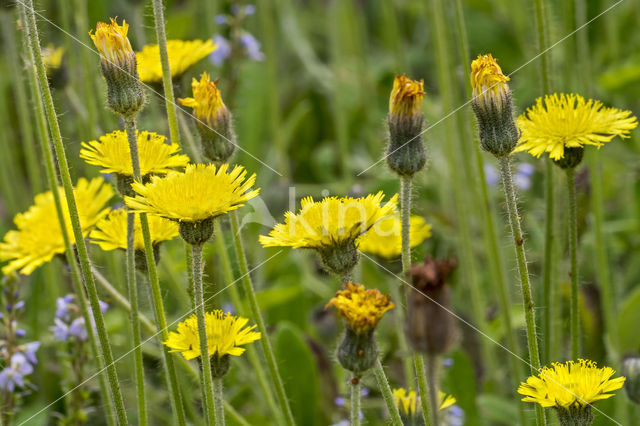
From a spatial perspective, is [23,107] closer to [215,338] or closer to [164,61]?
[164,61]

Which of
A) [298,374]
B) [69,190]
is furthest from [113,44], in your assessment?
[298,374]

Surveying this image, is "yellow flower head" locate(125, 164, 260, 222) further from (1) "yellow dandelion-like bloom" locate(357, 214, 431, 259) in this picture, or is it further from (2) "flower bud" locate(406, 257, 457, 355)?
(1) "yellow dandelion-like bloom" locate(357, 214, 431, 259)

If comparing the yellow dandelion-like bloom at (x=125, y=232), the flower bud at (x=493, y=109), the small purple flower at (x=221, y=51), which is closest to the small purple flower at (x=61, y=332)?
the yellow dandelion-like bloom at (x=125, y=232)

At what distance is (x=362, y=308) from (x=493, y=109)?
0.20m

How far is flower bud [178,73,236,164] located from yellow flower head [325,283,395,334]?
22 centimetres

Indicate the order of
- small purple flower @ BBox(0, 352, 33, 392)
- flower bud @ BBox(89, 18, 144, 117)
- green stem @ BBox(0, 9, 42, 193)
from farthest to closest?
1. green stem @ BBox(0, 9, 42, 193)
2. small purple flower @ BBox(0, 352, 33, 392)
3. flower bud @ BBox(89, 18, 144, 117)

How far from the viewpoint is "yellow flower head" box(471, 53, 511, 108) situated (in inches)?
25.1

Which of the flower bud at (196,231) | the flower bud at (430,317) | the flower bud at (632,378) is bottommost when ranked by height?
the flower bud at (632,378)

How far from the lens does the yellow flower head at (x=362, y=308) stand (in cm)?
59

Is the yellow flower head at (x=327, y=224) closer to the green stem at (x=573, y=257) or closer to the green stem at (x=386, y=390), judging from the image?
the green stem at (x=386, y=390)

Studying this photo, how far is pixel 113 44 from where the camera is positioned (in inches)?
25.0

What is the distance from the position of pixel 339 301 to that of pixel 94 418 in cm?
75

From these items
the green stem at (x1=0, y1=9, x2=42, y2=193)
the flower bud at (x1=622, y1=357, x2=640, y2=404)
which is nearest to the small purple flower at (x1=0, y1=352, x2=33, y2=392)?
the green stem at (x1=0, y1=9, x2=42, y2=193)

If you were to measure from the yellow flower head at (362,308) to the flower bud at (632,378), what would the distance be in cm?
38
